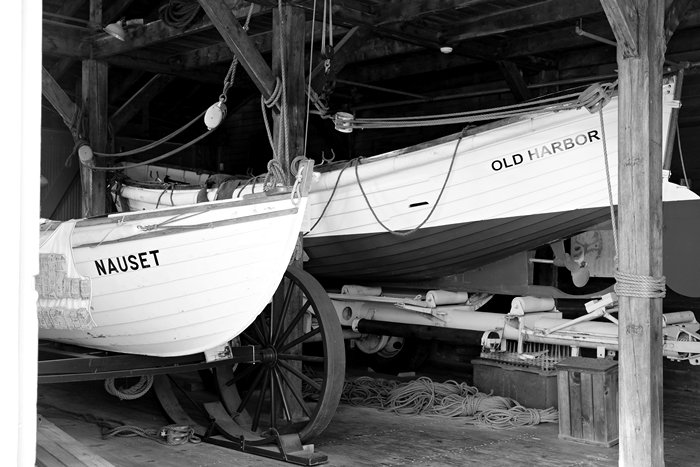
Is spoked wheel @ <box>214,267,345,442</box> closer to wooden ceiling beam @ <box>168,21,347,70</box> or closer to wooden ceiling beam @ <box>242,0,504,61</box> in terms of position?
wooden ceiling beam @ <box>242,0,504,61</box>

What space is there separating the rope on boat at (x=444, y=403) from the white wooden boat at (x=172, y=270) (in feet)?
7.31

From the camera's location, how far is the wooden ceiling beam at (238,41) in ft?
17.3

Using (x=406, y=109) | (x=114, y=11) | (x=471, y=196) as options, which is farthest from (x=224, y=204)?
(x=406, y=109)

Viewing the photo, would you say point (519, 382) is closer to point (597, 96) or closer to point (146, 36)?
point (597, 96)

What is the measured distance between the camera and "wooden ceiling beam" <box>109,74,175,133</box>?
8672mm

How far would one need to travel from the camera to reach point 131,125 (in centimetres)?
1132

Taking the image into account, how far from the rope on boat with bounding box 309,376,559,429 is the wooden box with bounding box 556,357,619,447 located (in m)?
0.55

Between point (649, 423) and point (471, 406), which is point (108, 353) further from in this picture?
point (649, 423)

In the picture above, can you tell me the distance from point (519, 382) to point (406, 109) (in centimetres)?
447

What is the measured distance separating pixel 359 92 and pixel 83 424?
5.85m

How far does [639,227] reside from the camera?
4184 millimetres

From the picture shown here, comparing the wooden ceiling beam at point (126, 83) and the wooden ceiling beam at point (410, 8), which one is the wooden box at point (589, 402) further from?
the wooden ceiling beam at point (126, 83)

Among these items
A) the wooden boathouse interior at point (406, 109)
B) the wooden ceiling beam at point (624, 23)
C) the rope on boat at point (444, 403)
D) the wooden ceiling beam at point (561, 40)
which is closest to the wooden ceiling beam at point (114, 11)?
the wooden boathouse interior at point (406, 109)

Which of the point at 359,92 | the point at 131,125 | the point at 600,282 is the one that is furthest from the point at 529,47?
the point at 131,125
